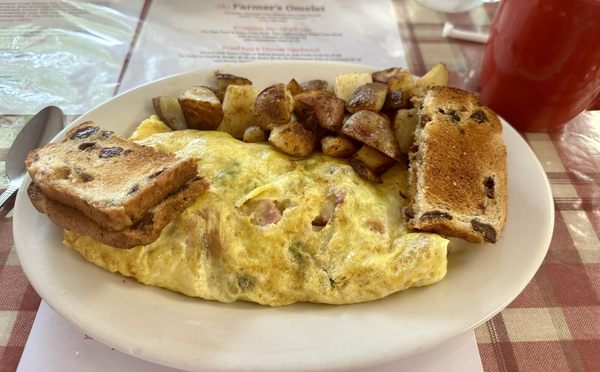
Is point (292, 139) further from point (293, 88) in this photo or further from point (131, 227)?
point (131, 227)

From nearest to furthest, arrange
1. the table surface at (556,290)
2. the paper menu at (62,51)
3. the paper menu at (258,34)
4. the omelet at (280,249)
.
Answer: the omelet at (280,249), the table surface at (556,290), the paper menu at (62,51), the paper menu at (258,34)

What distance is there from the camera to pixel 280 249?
46.1 inches

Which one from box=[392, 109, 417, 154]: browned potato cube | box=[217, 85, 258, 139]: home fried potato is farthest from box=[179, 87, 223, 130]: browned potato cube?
box=[392, 109, 417, 154]: browned potato cube

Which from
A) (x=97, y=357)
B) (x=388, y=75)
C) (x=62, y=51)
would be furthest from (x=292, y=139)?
(x=62, y=51)

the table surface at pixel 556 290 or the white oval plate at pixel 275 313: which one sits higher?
the white oval plate at pixel 275 313

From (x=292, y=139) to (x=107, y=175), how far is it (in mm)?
539

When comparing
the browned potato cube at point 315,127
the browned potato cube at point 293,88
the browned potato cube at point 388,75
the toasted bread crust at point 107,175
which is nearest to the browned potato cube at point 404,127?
the browned potato cube at point 388,75

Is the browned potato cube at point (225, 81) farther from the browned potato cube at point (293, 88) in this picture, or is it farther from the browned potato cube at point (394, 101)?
the browned potato cube at point (394, 101)

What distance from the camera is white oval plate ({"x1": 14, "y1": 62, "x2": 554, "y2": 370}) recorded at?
1.02 meters

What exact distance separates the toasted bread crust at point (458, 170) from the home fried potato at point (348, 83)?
235 mm

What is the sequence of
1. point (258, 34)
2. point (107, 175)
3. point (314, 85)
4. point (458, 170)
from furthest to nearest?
1. point (258, 34)
2. point (314, 85)
3. point (458, 170)
4. point (107, 175)

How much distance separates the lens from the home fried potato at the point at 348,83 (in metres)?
1.62

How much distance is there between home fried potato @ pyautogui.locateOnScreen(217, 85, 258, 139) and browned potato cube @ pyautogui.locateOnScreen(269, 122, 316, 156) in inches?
6.5

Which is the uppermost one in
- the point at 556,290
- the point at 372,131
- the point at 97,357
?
the point at 372,131
